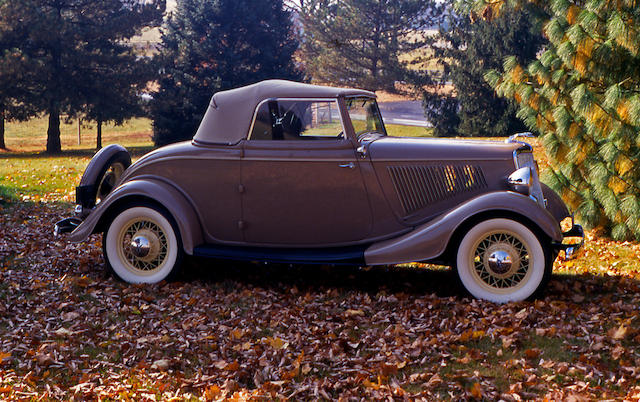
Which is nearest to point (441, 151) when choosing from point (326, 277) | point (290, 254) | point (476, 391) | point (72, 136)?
point (290, 254)

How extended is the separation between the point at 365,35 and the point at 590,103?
34.2 metres

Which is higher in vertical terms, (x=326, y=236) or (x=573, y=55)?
(x=573, y=55)

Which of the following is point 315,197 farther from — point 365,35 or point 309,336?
point 365,35

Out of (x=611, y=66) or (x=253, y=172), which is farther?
(x=611, y=66)

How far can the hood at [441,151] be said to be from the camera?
21.6 ft

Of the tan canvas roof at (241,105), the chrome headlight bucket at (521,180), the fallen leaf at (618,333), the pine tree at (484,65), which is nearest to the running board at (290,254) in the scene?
the tan canvas roof at (241,105)

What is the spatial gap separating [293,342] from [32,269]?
12.8 feet

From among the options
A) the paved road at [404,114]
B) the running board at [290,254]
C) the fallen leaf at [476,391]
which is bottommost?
the fallen leaf at [476,391]

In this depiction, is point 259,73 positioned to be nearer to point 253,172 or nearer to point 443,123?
point 443,123

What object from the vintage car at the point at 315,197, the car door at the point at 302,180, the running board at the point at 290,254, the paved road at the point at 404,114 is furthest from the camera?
the paved road at the point at 404,114

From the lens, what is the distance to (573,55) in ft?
29.1

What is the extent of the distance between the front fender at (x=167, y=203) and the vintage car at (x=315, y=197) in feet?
0.04

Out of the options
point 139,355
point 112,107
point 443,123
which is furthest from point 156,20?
point 139,355

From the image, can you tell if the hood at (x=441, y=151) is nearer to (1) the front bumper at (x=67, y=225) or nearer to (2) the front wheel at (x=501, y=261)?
(2) the front wheel at (x=501, y=261)
